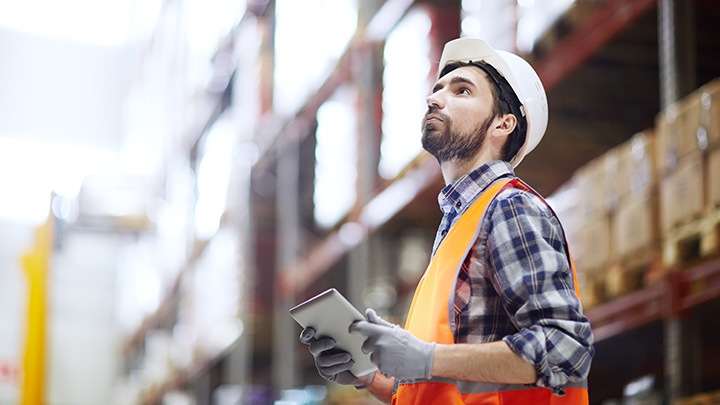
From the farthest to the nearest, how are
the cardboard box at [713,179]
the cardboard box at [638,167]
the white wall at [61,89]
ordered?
1. the white wall at [61,89]
2. the cardboard box at [638,167]
3. the cardboard box at [713,179]

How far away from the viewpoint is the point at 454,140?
2.46 metres

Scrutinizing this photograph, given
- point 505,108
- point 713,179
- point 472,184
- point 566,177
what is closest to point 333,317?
point 472,184

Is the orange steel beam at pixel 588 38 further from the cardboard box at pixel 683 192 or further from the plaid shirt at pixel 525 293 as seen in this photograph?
the plaid shirt at pixel 525 293

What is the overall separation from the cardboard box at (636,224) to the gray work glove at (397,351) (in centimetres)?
324

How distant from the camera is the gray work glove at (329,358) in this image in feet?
7.30

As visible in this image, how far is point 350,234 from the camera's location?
29.8 feet

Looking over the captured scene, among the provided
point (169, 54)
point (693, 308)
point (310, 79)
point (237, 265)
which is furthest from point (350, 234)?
point (169, 54)

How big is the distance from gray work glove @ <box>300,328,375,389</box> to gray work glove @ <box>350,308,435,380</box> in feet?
0.42

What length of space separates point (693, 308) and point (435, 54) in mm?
3133

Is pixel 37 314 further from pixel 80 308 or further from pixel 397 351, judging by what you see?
pixel 397 351

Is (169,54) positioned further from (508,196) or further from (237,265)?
(508,196)

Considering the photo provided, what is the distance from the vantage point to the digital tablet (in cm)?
213

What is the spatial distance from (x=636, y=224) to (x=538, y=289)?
3179mm

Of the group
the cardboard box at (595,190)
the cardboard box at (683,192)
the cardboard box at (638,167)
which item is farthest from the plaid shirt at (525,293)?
the cardboard box at (595,190)
